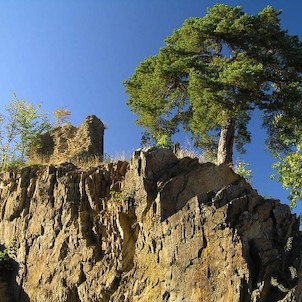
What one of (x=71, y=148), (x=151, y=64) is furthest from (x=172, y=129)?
(x=71, y=148)

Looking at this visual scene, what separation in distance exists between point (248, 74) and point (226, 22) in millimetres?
3766

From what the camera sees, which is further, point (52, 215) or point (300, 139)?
point (300, 139)

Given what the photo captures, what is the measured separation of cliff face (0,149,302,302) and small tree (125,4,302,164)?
501 centimetres

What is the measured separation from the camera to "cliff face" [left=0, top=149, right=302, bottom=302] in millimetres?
10109

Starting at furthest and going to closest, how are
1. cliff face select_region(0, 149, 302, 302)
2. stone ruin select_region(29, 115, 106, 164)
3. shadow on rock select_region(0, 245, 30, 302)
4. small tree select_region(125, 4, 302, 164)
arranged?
1. stone ruin select_region(29, 115, 106, 164)
2. small tree select_region(125, 4, 302, 164)
3. shadow on rock select_region(0, 245, 30, 302)
4. cliff face select_region(0, 149, 302, 302)

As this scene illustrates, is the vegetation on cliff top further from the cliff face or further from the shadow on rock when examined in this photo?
the shadow on rock

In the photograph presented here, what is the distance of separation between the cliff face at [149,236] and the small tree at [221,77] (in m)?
5.01

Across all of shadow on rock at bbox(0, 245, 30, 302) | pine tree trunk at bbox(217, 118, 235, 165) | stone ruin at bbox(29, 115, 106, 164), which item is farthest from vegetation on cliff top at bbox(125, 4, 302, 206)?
shadow on rock at bbox(0, 245, 30, 302)

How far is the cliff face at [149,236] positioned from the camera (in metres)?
10.1

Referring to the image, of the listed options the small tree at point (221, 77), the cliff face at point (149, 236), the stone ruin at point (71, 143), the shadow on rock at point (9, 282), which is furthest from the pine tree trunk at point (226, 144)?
the shadow on rock at point (9, 282)

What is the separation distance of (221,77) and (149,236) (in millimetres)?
8365

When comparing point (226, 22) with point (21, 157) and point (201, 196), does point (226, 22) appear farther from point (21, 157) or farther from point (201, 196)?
point (21, 157)

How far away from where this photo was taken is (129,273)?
12188mm

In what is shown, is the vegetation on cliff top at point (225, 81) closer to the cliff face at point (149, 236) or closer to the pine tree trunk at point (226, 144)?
the pine tree trunk at point (226, 144)
